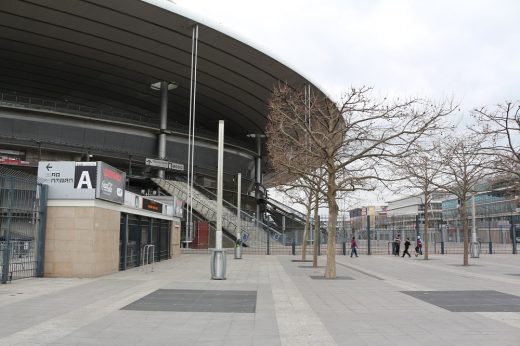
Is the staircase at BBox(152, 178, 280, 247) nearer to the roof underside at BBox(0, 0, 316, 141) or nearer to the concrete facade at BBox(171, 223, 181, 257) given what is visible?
the roof underside at BBox(0, 0, 316, 141)

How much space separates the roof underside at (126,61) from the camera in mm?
39469

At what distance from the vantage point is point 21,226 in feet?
51.1

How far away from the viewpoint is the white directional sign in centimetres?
5012

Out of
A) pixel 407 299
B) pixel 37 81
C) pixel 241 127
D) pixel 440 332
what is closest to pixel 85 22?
pixel 37 81

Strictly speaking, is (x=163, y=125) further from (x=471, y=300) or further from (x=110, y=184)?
(x=471, y=300)

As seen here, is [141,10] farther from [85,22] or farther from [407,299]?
[407,299]

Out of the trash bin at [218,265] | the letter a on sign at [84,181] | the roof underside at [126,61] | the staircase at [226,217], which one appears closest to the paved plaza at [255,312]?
the trash bin at [218,265]

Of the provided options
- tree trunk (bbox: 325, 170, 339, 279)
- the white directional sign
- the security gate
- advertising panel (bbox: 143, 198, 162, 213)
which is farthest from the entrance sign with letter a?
the white directional sign

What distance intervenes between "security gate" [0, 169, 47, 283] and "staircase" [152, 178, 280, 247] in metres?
24.7

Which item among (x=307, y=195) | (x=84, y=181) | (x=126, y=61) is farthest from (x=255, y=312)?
(x=126, y=61)

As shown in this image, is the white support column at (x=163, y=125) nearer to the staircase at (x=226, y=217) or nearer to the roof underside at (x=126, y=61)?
the roof underside at (x=126, y=61)

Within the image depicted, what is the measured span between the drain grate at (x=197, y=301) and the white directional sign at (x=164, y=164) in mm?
37705

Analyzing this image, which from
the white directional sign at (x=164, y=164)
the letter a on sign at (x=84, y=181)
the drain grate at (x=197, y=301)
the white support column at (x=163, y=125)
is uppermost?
the white support column at (x=163, y=125)

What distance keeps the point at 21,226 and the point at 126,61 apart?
34290mm
